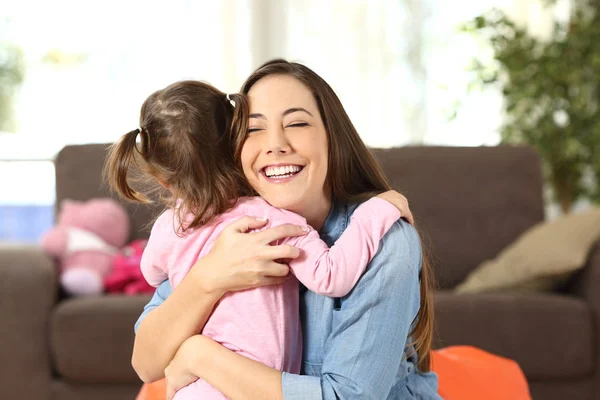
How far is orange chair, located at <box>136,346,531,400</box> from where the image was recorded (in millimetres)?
1880

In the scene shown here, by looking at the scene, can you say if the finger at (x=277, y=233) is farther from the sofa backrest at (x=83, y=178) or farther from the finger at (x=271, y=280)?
the sofa backrest at (x=83, y=178)

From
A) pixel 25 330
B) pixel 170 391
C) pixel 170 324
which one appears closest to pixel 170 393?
pixel 170 391

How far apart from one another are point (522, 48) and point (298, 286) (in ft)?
11.8

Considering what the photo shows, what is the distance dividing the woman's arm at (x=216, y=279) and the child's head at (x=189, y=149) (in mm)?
80

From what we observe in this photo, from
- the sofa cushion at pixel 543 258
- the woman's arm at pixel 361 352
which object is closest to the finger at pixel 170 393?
the woman's arm at pixel 361 352

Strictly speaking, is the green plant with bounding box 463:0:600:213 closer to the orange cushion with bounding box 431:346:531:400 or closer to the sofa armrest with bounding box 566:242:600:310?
the sofa armrest with bounding box 566:242:600:310

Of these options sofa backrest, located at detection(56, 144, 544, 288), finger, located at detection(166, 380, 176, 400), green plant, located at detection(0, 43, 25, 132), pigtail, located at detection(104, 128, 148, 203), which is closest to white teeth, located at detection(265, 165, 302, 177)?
pigtail, located at detection(104, 128, 148, 203)

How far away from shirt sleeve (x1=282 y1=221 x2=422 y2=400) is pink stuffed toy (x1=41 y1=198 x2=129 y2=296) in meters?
1.83

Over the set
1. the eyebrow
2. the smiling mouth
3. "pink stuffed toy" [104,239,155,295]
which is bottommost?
"pink stuffed toy" [104,239,155,295]

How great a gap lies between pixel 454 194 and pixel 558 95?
5.45ft

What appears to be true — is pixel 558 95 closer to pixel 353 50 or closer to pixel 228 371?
pixel 353 50

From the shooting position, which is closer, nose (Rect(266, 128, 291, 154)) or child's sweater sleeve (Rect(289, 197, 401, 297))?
child's sweater sleeve (Rect(289, 197, 401, 297))

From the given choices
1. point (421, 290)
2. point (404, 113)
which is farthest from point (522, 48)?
point (421, 290)

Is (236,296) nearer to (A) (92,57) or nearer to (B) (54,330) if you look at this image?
(B) (54,330)
